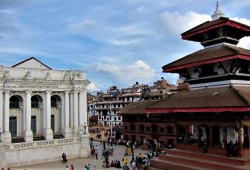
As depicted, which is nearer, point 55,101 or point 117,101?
point 55,101

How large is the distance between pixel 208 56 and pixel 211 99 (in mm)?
2955

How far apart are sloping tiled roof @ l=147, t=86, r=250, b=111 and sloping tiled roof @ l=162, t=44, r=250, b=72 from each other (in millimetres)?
1926

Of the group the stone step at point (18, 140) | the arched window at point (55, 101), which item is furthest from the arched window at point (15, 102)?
the arched window at point (55, 101)

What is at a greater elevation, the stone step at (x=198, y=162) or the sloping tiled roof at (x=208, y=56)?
the sloping tiled roof at (x=208, y=56)

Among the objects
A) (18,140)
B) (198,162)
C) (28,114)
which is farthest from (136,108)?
(198,162)

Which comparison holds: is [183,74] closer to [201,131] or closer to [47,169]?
[201,131]

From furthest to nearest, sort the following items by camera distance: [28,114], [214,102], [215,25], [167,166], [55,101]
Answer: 1. [55,101]
2. [28,114]
3. [167,166]
4. [215,25]
5. [214,102]

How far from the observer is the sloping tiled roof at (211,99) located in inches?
700

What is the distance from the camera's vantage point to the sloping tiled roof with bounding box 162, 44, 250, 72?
759 inches

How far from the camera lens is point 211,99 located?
763 inches

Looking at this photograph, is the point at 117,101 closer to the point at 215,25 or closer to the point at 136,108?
the point at 136,108

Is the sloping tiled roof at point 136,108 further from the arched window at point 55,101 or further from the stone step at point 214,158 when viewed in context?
the stone step at point 214,158

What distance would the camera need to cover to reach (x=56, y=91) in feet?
126

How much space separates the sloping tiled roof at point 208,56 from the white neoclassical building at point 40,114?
17.8m
